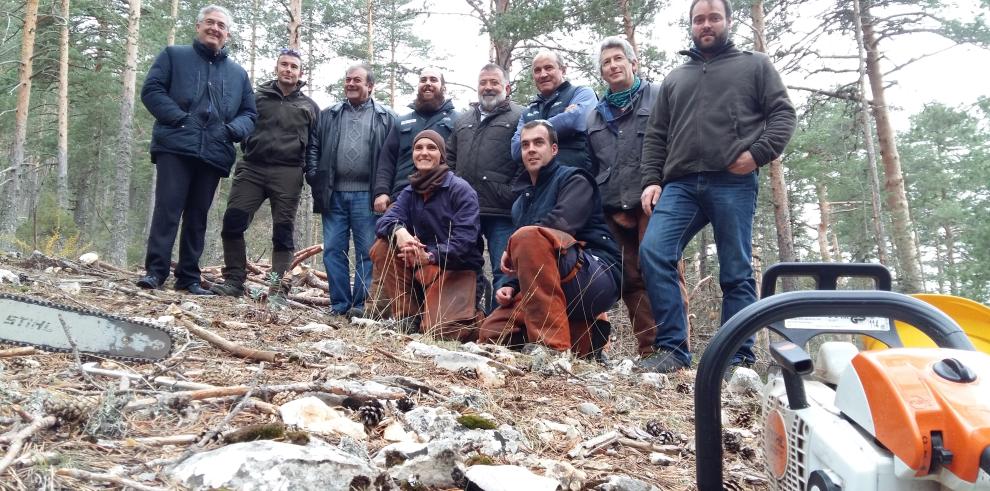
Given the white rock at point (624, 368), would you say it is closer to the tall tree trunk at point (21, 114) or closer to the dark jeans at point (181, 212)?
the dark jeans at point (181, 212)

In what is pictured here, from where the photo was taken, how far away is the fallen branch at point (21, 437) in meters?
1.38

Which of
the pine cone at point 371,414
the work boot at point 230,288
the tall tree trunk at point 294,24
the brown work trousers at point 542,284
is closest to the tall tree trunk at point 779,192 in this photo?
the tall tree trunk at point 294,24

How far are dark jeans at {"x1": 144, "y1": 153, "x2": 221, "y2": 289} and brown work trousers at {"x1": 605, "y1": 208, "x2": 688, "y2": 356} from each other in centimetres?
338

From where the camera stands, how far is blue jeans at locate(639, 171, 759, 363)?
3.97 metres

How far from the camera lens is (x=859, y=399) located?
3.93 feet

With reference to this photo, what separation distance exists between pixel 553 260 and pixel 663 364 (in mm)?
Result: 943

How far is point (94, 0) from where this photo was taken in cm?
1666

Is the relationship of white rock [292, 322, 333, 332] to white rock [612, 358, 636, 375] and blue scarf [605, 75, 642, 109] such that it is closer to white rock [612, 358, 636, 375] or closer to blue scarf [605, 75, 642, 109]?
white rock [612, 358, 636, 375]

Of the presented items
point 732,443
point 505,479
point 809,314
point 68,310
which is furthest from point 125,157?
point 809,314

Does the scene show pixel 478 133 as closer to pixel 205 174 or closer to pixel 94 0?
pixel 205 174

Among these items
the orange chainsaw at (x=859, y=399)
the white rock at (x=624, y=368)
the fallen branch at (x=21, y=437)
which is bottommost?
the white rock at (x=624, y=368)

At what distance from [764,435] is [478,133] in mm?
4107

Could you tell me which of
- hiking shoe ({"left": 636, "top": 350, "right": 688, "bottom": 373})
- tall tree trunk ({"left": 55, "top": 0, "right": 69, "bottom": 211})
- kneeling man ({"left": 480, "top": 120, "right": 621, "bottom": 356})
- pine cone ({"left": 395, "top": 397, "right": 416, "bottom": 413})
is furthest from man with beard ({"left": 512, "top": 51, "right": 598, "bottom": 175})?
tall tree trunk ({"left": 55, "top": 0, "right": 69, "bottom": 211})

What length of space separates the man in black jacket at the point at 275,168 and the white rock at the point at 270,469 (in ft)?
14.3
